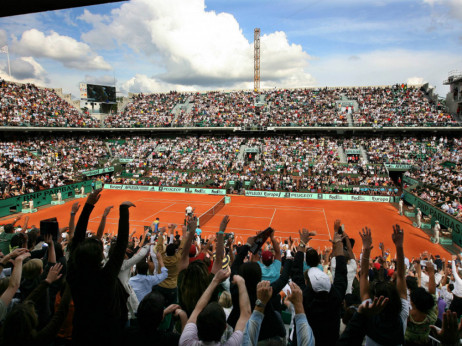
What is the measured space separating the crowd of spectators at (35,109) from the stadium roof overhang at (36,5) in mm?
46938

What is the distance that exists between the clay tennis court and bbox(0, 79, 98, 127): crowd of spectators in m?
17.9

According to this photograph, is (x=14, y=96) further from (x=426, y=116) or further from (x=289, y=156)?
(x=426, y=116)

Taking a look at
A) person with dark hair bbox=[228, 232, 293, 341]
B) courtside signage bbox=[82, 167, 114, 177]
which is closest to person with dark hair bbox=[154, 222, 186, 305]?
person with dark hair bbox=[228, 232, 293, 341]

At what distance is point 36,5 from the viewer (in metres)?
2.90

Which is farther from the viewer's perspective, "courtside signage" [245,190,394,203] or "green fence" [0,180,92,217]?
"courtside signage" [245,190,394,203]

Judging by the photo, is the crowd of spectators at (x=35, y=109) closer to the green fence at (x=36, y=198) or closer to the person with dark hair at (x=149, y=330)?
the green fence at (x=36, y=198)

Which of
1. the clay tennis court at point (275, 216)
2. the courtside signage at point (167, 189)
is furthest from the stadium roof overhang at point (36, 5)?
the courtside signage at point (167, 189)

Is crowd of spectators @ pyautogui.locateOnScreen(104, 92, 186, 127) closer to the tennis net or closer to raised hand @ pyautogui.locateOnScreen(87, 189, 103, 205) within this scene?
the tennis net

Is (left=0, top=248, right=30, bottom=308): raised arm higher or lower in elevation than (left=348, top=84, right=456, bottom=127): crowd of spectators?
lower

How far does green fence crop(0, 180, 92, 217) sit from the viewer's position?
2780cm

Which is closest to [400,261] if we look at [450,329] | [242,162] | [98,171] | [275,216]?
[450,329]

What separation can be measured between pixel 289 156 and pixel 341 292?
40766 mm

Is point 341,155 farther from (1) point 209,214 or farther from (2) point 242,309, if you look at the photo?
(2) point 242,309

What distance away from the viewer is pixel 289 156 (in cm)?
4372
